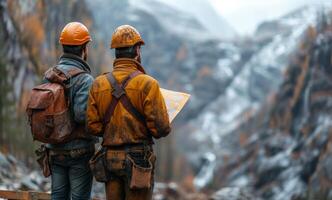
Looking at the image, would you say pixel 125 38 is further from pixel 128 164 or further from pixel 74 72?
pixel 128 164

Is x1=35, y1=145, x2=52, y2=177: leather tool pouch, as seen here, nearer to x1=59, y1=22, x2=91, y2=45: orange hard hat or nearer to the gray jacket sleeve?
the gray jacket sleeve

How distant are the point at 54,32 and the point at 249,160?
2887 centimetres

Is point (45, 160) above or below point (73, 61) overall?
below

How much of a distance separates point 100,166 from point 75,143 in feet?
1.71

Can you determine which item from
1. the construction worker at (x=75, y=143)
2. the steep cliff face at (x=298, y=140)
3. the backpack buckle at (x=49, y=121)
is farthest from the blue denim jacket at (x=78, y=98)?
the steep cliff face at (x=298, y=140)

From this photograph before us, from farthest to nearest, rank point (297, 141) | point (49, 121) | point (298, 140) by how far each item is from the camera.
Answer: point (297, 141) → point (298, 140) → point (49, 121)

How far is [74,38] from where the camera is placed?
677cm

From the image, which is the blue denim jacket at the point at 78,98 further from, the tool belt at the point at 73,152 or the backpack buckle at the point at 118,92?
the backpack buckle at the point at 118,92

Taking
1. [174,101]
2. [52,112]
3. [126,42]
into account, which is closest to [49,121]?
[52,112]

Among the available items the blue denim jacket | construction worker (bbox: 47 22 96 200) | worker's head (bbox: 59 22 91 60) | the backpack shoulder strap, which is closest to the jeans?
construction worker (bbox: 47 22 96 200)

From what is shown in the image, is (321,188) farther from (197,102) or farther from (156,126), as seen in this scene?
(197,102)

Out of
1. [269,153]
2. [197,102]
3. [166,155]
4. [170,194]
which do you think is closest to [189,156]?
[166,155]

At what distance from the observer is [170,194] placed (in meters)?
49.4

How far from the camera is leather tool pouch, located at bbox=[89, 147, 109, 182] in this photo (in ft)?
20.5
